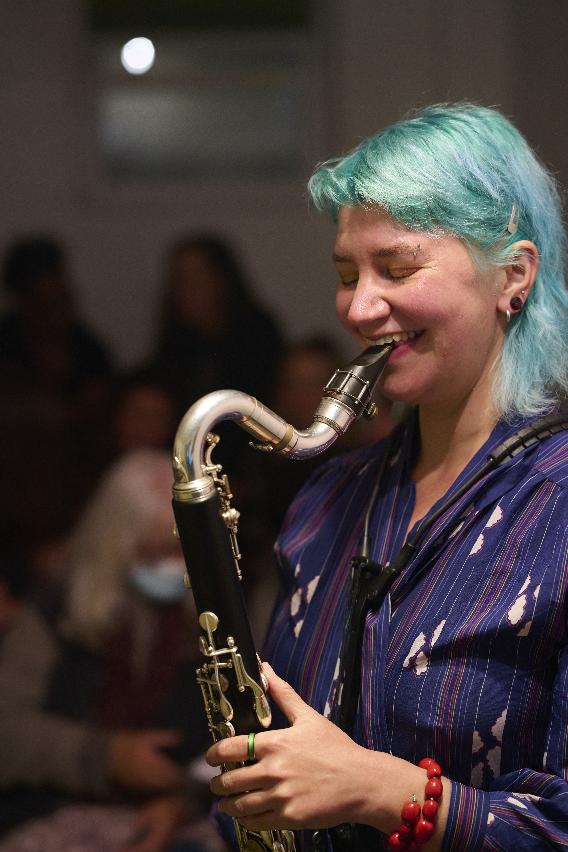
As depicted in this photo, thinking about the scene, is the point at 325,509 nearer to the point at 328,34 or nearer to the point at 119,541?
the point at 119,541

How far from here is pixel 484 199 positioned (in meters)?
1.07

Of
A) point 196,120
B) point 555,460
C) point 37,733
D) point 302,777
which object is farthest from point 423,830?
point 196,120

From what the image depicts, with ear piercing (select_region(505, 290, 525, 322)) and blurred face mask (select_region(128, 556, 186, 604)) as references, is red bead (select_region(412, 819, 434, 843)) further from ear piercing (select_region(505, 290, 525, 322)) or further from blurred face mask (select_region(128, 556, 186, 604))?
blurred face mask (select_region(128, 556, 186, 604))

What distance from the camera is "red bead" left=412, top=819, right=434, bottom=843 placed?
3.05 ft

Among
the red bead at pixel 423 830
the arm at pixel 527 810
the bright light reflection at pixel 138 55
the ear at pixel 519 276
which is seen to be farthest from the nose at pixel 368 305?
the bright light reflection at pixel 138 55

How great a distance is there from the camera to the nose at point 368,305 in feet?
3.56

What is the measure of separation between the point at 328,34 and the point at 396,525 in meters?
1.14

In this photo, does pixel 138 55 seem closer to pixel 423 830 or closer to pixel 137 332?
pixel 137 332

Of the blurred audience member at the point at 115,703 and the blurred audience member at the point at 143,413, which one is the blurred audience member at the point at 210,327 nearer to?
the blurred audience member at the point at 143,413

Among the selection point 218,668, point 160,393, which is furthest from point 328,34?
point 218,668

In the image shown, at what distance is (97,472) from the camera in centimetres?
200

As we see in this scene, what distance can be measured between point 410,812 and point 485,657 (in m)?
0.16

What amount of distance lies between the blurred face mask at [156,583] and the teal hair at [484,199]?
99cm

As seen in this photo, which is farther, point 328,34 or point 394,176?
point 328,34
